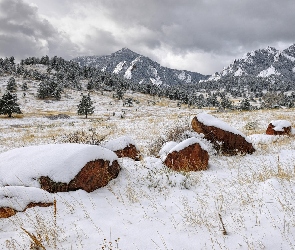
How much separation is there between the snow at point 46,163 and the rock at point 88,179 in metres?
0.09

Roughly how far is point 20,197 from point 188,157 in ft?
15.7

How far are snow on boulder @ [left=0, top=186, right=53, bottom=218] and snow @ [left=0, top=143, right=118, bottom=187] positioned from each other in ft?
2.13

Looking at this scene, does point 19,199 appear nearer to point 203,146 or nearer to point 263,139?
point 203,146

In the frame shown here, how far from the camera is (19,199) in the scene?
4.55m

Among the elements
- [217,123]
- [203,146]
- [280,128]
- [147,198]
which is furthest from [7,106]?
[147,198]

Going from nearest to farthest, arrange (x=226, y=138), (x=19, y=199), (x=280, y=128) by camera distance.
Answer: (x=19, y=199) < (x=226, y=138) < (x=280, y=128)

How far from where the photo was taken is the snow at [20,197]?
4449mm

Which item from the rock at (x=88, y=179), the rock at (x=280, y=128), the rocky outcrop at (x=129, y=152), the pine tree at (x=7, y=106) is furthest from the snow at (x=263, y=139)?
the pine tree at (x=7, y=106)

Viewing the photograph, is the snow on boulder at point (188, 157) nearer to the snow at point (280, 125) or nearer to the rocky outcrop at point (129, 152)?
the rocky outcrop at point (129, 152)

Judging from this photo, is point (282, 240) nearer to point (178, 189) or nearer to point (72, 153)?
point (178, 189)

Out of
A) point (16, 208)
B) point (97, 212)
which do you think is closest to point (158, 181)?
point (97, 212)

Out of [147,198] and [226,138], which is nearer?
[147,198]

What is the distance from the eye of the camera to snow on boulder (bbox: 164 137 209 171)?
732 cm

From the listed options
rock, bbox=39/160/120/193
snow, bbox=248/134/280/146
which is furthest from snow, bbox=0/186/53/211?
snow, bbox=248/134/280/146
